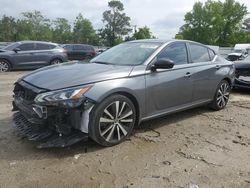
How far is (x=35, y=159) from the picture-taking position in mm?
3857

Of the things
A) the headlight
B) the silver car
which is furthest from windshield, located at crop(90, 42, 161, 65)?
the headlight

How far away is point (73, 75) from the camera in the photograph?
4.24 metres

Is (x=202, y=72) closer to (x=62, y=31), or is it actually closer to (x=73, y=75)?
(x=73, y=75)

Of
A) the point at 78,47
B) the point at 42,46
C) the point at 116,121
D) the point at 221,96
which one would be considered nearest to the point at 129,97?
the point at 116,121

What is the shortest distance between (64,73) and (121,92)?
85 cm

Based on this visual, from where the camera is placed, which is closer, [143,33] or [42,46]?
[42,46]

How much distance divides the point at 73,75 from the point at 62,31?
2794 inches

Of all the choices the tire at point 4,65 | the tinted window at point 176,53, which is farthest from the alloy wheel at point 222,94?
the tire at point 4,65

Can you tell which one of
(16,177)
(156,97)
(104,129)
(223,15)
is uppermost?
(223,15)

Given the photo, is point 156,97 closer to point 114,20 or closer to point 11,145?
point 11,145

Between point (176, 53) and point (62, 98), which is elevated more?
point (176, 53)

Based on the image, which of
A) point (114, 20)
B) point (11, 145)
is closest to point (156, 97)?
point (11, 145)

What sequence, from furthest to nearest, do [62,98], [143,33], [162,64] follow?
1. [143,33]
2. [162,64]
3. [62,98]

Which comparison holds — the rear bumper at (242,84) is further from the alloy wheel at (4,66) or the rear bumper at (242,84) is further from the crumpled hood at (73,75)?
the alloy wheel at (4,66)
